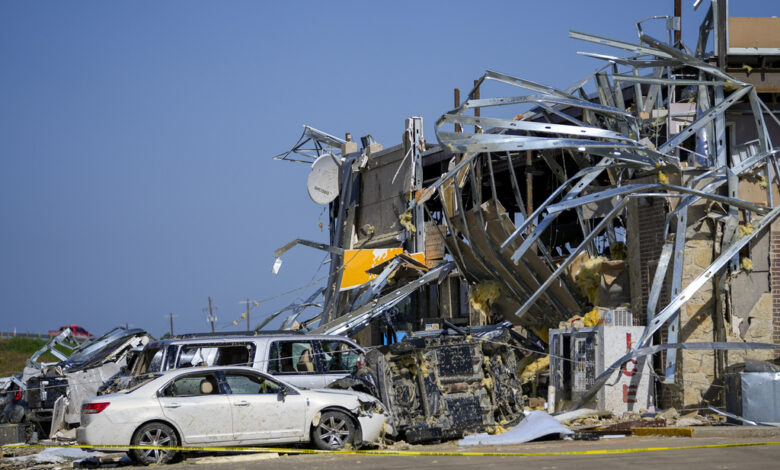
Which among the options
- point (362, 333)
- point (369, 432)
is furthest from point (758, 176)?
point (362, 333)

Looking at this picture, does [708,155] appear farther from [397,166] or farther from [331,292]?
[331,292]

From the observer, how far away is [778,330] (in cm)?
1611

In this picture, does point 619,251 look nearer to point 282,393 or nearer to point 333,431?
point 333,431

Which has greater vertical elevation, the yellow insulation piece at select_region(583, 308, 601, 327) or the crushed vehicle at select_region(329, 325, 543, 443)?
the yellow insulation piece at select_region(583, 308, 601, 327)

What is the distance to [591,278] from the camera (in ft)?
59.2

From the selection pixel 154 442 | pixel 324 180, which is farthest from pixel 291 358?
pixel 324 180

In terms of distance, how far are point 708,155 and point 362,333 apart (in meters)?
12.4

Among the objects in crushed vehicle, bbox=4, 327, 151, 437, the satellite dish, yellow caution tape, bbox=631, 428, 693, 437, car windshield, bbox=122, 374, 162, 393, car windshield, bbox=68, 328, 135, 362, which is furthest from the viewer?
the satellite dish

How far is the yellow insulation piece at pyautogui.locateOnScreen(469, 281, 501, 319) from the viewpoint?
21203 millimetres

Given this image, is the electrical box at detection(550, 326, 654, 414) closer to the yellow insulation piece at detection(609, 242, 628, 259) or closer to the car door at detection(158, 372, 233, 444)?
the yellow insulation piece at detection(609, 242, 628, 259)

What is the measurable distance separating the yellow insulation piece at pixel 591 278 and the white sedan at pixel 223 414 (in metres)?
6.23

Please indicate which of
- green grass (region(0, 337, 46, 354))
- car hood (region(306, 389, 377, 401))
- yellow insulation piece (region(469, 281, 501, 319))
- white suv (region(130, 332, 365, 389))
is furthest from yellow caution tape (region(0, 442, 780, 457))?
green grass (region(0, 337, 46, 354))

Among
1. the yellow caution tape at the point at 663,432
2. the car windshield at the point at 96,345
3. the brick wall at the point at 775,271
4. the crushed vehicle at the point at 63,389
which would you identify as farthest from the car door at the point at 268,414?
the car windshield at the point at 96,345

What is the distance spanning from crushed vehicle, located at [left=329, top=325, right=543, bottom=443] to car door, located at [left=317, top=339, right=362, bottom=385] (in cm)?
35
